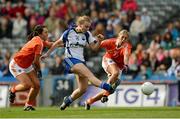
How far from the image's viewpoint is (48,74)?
30.5m

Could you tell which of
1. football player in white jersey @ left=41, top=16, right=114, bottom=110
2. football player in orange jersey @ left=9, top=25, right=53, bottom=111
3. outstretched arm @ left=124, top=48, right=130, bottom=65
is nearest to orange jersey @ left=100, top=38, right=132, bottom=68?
outstretched arm @ left=124, top=48, right=130, bottom=65

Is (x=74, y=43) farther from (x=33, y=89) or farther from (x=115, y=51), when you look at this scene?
(x=115, y=51)

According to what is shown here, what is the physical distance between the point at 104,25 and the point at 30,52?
11.3 m

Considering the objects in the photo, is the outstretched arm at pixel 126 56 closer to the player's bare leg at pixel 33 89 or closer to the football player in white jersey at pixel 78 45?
the football player in white jersey at pixel 78 45

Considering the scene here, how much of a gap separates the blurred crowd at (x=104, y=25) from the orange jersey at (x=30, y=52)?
7879 millimetres

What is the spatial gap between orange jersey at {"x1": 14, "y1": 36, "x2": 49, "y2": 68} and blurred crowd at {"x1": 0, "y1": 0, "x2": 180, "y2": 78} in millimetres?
7879

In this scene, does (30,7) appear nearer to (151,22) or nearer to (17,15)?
(17,15)

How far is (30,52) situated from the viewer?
70.8 feet

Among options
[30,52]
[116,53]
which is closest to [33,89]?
[30,52]

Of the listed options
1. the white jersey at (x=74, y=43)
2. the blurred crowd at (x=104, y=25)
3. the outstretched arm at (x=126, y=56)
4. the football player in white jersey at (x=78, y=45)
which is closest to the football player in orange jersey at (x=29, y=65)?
the football player in white jersey at (x=78, y=45)

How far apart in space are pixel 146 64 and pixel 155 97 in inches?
75.8

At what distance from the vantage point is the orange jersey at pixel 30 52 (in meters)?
21.3

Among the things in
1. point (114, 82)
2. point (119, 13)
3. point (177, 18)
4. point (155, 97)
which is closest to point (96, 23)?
point (119, 13)

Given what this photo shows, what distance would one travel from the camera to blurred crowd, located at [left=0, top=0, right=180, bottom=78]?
29578mm
